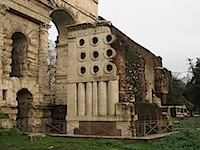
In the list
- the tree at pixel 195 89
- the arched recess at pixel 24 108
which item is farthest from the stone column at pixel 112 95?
the tree at pixel 195 89

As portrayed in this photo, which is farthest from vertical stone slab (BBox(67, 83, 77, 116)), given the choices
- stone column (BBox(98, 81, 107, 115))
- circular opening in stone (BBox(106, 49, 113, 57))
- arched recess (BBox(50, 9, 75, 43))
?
arched recess (BBox(50, 9, 75, 43))

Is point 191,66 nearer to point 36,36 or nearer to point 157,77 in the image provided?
point 157,77

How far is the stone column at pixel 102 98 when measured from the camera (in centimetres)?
1412

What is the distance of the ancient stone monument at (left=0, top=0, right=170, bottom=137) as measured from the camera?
1414 centimetres

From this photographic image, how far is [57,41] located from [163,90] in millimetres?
9870

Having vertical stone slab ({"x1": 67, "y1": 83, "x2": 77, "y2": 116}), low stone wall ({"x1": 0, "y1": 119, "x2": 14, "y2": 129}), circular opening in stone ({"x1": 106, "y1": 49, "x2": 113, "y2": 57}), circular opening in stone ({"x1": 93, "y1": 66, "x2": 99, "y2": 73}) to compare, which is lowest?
low stone wall ({"x1": 0, "y1": 119, "x2": 14, "y2": 129})

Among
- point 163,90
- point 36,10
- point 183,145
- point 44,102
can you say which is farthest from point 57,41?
point 183,145

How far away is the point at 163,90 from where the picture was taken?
24688mm

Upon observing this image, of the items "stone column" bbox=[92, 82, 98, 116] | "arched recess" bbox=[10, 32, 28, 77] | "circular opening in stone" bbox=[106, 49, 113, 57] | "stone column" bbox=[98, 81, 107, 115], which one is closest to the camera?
"stone column" bbox=[98, 81, 107, 115]

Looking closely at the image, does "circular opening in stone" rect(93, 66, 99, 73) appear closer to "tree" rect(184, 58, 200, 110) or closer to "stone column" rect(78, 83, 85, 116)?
"stone column" rect(78, 83, 85, 116)

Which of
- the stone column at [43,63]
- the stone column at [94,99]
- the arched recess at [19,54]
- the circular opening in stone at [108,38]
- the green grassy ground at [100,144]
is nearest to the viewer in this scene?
the green grassy ground at [100,144]

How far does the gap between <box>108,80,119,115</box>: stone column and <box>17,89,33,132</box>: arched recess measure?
207 inches

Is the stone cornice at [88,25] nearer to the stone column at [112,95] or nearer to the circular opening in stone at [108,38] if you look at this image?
the circular opening in stone at [108,38]

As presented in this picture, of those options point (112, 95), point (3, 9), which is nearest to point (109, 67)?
point (112, 95)
